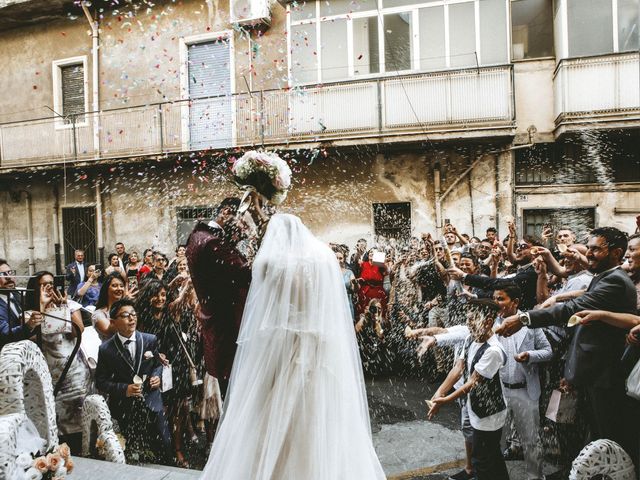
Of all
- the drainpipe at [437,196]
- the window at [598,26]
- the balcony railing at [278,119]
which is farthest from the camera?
the drainpipe at [437,196]

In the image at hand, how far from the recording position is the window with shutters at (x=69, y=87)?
623 inches

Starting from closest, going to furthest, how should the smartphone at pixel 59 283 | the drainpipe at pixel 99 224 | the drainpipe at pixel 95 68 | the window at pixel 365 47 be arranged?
the smartphone at pixel 59 283 < the window at pixel 365 47 < the drainpipe at pixel 95 68 < the drainpipe at pixel 99 224

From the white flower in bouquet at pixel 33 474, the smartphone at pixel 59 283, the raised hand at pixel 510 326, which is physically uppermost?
the smartphone at pixel 59 283

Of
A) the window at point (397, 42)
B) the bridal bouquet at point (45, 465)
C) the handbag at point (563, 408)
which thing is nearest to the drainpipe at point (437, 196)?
the window at point (397, 42)

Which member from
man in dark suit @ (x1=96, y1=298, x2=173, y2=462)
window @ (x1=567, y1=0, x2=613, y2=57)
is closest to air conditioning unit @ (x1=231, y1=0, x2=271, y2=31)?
window @ (x1=567, y1=0, x2=613, y2=57)

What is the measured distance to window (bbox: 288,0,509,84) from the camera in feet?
40.4

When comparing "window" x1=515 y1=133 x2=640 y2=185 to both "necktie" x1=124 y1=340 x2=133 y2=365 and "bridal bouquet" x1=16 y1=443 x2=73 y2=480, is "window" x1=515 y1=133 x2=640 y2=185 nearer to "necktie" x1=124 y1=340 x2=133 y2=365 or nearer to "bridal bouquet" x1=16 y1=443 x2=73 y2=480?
"necktie" x1=124 y1=340 x2=133 y2=365

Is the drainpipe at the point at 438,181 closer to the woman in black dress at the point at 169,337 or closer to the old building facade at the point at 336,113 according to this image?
the old building facade at the point at 336,113

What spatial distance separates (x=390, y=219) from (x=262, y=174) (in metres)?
10.0

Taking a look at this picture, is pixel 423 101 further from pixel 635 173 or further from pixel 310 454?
pixel 310 454

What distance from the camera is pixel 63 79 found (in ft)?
53.2

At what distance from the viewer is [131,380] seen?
4.67 meters

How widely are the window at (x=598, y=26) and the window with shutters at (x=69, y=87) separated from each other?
12838 mm

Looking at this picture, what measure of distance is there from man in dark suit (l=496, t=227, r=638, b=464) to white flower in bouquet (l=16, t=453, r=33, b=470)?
3261 millimetres
